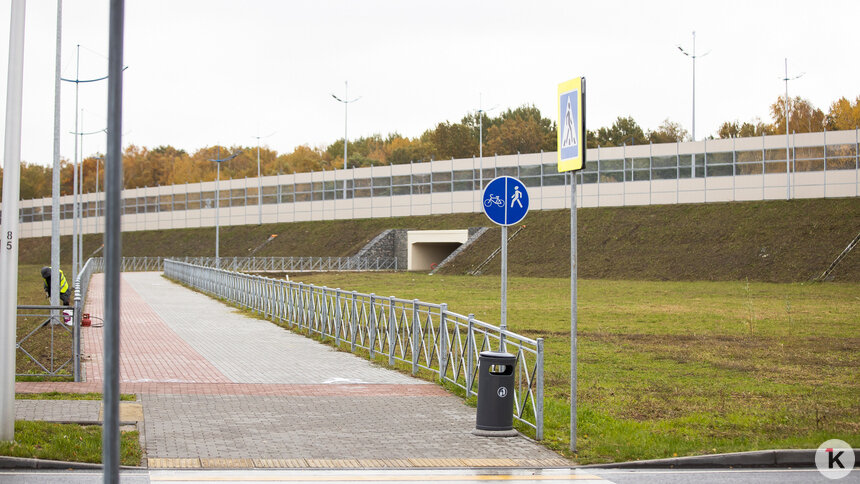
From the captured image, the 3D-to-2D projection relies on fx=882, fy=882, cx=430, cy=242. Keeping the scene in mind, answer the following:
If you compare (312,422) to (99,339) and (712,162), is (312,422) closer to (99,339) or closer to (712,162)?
(99,339)

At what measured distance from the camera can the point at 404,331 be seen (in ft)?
50.6

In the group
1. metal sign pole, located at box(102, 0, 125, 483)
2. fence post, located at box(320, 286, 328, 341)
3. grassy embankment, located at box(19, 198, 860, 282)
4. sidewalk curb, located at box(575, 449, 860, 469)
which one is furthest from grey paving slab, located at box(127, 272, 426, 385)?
grassy embankment, located at box(19, 198, 860, 282)

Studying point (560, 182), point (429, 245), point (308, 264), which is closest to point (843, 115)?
point (560, 182)

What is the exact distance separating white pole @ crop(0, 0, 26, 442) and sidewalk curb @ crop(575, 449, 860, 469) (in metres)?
5.39

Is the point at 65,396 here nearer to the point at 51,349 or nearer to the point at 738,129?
the point at 51,349

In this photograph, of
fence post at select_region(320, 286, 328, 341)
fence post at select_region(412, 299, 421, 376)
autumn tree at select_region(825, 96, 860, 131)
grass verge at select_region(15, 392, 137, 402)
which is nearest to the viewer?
grass verge at select_region(15, 392, 137, 402)

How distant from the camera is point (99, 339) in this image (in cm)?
1802

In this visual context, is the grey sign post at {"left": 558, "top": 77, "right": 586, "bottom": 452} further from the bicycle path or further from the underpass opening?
the underpass opening

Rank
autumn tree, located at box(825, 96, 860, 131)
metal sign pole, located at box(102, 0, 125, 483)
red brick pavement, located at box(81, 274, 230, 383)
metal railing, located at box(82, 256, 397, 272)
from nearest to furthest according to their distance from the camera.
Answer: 1. metal sign pole, located at box(102, 0, 125, 483)
2. red brick pavement, located at box(81, 274, 230, 383)
3. metal railing, located at box(82, 256, 397, 272)
4. autumn tree, located at box(825, 96, 860, 131)

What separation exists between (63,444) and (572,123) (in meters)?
5.64

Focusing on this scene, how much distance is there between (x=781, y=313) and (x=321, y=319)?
43.9 ft

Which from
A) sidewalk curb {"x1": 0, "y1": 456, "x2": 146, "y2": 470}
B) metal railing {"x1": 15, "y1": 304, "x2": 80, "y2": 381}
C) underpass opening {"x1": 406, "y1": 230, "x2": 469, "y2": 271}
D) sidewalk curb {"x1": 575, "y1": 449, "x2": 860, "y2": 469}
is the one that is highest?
underpass opening {"x1": 406, "y1": 230, "x2": 469, "y2": 271}

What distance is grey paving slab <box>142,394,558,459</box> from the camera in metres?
8.36

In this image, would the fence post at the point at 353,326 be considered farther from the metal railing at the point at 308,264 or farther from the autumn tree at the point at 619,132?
the autumn tree at the point at 619,132
